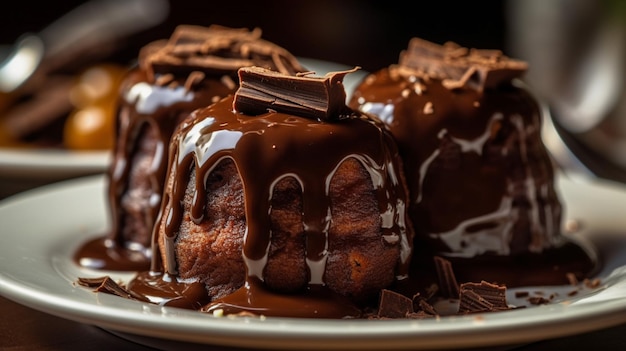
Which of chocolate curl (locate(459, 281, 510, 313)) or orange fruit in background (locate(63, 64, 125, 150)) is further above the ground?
A: chocolate curl (locate(459, 281, 510, 313))

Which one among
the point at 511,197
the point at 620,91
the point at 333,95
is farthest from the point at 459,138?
the point at 620,91

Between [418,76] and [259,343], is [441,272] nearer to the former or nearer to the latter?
[418,76]

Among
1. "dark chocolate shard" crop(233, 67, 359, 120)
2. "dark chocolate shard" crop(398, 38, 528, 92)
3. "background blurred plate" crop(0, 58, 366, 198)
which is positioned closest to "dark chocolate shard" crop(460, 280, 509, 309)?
"dark chocolate shard" crop(233, 67, 359, 120)

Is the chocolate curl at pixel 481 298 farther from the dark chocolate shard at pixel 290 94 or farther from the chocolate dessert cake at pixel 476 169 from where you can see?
the dark chocolate shard at pixel 290 94

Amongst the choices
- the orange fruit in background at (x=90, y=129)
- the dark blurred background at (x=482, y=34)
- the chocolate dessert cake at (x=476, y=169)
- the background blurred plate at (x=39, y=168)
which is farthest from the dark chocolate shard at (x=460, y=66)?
the orange fruit in background at (x=90, y=129)

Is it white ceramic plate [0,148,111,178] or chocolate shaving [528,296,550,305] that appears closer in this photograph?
chocolate shaving [528,296,550,305]

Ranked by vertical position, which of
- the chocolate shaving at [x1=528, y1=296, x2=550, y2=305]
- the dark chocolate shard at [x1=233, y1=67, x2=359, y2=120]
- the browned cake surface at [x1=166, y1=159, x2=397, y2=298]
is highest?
the dark chocolate shard at [x1=233, y1=67, x2=359, y2=120]

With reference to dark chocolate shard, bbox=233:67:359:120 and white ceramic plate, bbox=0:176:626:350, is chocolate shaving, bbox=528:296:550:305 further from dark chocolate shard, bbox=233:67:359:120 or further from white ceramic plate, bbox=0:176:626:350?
dark chocolate shard, bbox=233:67:359:120
